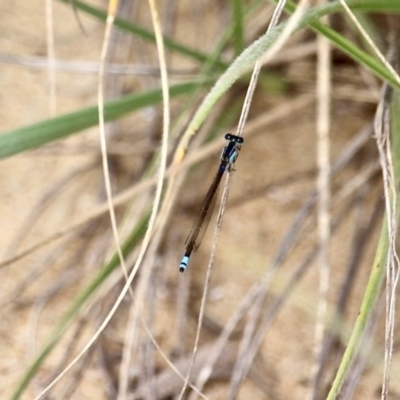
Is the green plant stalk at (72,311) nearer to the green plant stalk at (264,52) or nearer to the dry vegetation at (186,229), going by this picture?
the dry vegetation at (186,229)

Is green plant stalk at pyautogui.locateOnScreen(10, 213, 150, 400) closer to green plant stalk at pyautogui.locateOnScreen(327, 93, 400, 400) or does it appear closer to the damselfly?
the damselfly

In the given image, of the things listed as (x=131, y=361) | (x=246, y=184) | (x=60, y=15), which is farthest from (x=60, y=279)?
(x=60, y=15)

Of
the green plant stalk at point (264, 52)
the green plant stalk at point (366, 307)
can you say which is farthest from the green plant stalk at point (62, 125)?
the green plant stalk at point (366, 307)

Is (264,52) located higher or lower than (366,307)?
higher

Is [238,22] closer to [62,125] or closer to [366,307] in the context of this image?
[62,125]

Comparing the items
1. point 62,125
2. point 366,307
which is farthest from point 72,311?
point 366,307

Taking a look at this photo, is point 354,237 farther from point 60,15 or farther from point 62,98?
point 60,15
